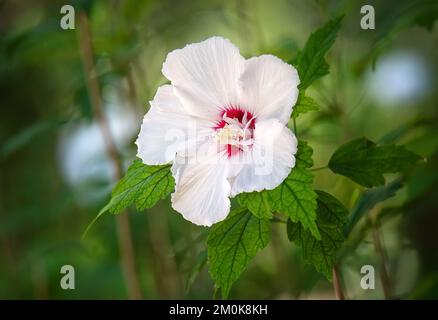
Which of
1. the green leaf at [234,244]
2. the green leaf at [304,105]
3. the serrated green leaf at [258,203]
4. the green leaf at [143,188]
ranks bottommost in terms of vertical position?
the green leaf at [234,244]

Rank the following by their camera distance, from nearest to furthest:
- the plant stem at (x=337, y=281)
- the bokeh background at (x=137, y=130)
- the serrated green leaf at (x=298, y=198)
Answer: the serrated green leaf at (x=298, y=198) → the plant stem at (x=337, y=281) → the bokeh background at (x=137, y=130)

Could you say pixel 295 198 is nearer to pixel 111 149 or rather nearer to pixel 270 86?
pixel 270 86

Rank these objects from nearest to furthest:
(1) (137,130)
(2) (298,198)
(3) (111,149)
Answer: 1. (2) (298,198)
2. (3) (111,149)
3. (1) (137,130)

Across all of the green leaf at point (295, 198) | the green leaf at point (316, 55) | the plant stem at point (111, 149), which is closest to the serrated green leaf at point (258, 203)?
the green leaf at point (295, 198)

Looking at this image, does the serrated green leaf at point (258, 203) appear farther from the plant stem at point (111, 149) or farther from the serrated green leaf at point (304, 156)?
the plant stem at point (111, 149)

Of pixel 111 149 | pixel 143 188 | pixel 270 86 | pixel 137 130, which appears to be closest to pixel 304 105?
pixel 270 86
